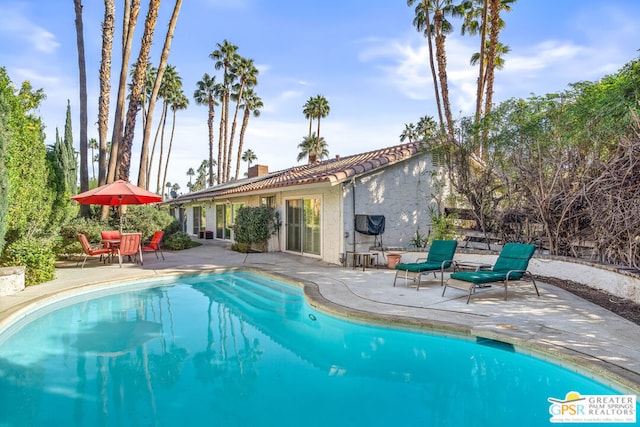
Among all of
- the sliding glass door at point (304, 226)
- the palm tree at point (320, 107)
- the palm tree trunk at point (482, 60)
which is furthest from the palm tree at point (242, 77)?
the sliding glass door at point (304, 226)

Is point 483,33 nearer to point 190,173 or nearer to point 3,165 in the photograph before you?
point 3,165

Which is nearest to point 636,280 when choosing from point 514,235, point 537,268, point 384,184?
point 537,268

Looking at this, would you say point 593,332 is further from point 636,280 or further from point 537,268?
point 537,268

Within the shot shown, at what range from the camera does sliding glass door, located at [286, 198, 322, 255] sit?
1361cm

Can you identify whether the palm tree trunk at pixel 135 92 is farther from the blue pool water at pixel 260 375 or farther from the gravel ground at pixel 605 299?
the gravel ground at pixel 605 299

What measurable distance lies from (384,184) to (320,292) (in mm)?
6109

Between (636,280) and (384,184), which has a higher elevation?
(384,184)

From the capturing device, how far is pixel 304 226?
14.3 metres

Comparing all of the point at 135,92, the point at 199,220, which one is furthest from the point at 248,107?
the point at 135,92

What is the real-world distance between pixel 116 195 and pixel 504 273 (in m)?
11.3

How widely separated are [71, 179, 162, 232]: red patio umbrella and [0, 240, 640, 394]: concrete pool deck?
2.36 meters

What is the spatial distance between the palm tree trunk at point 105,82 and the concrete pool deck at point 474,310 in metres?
6.20

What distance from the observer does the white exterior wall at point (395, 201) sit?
40.5 ft

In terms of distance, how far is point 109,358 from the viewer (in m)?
5.29
